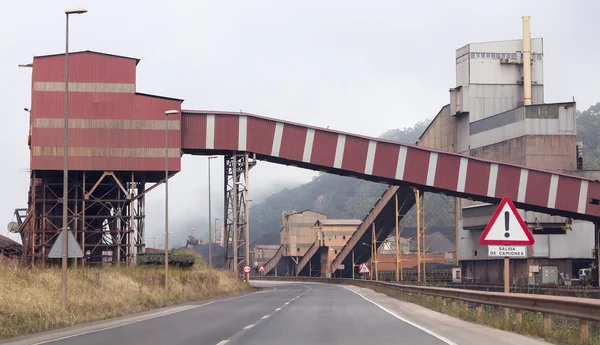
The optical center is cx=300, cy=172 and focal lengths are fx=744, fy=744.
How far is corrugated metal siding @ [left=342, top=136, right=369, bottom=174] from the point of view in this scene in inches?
2261

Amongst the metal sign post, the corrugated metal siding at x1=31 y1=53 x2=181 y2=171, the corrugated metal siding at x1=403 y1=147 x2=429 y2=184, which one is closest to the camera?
the metal sign post

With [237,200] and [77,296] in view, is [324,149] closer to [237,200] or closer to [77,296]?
[237,200]

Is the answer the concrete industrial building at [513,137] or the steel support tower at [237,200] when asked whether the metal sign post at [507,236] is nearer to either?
the steel support tower at [237,200]

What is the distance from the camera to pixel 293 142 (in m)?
57.2

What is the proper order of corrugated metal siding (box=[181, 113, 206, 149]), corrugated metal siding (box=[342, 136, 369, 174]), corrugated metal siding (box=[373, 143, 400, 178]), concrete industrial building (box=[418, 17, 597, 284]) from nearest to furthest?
corrugated metal siding (box=[181, 113, 206, 149]) → corrugated metal siding (box=[342, 136, 369, 174]) → corrugated metal siding (box=[373, 143, 400, 178]) → concrete industrial building (box=[418, 17, 597, 284])

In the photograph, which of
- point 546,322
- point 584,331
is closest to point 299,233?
point 546,322

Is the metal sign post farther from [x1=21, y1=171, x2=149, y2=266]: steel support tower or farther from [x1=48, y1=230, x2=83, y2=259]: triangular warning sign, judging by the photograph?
[x1=21, y1=171, x2=149, y2=266]: steel support tower

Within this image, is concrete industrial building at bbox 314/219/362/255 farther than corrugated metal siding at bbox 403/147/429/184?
Yes

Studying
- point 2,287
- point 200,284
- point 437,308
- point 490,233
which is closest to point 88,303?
point 2,287

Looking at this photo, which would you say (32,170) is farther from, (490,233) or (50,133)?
(490,233)

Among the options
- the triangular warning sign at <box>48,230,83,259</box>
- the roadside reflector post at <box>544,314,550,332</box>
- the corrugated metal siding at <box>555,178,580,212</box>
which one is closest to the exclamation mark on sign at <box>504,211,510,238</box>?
the roadside reflector post at <box>544,314,550,332</box>

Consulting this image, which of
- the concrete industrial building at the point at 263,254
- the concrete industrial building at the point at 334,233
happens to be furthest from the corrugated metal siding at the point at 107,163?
the concrete industrial building at the point at 263,254

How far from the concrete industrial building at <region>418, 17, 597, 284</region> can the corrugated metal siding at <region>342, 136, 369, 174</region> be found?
23.9m

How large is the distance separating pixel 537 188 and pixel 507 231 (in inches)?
1698
